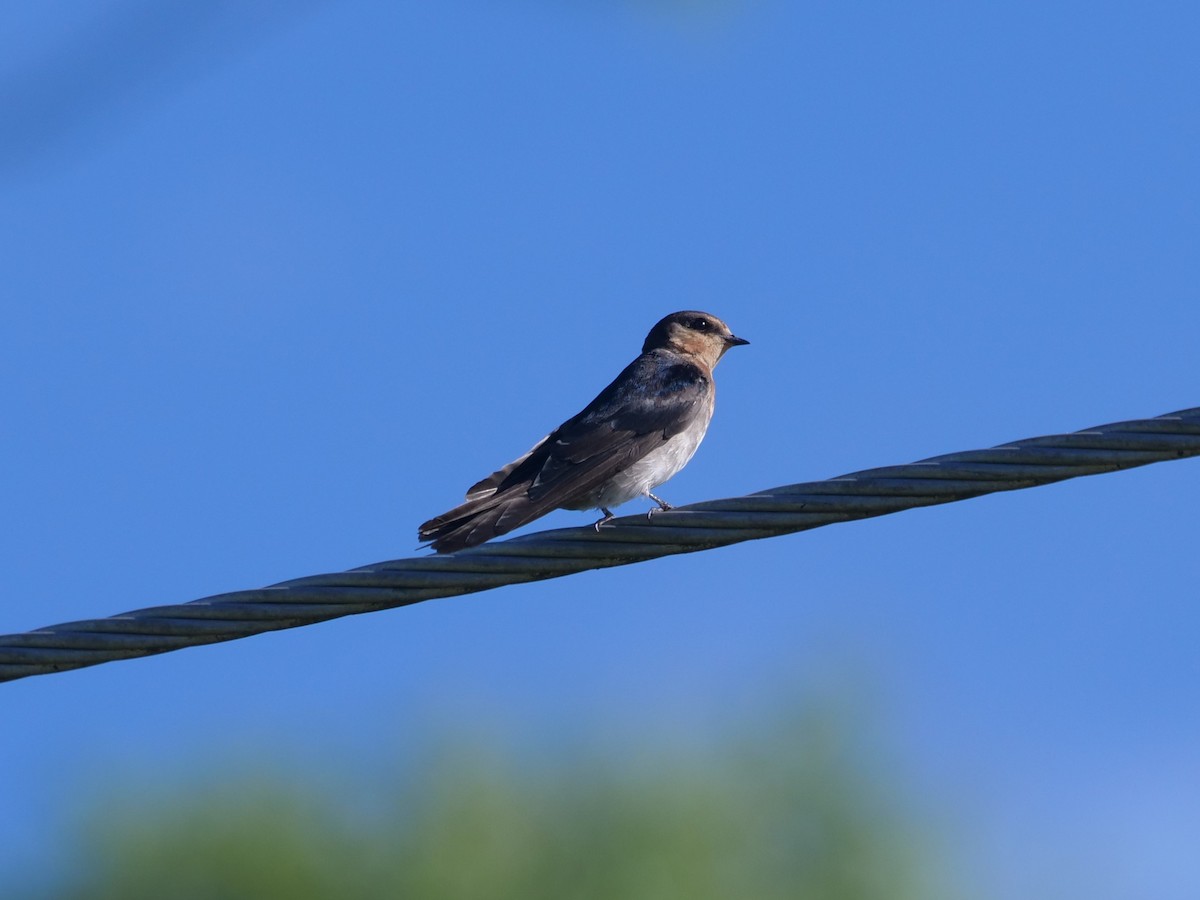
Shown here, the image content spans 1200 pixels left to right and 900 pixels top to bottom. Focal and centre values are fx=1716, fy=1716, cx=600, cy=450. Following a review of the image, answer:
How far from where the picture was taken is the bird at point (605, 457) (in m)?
7.03

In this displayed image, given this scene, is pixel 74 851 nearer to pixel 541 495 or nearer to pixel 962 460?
pixel 541 495

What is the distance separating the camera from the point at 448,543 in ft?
22.4

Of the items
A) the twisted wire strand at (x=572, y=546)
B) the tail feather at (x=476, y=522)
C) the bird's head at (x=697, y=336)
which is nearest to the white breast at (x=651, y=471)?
the tail feather at (x=476, y=522)

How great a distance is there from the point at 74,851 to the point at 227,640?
25234 mm

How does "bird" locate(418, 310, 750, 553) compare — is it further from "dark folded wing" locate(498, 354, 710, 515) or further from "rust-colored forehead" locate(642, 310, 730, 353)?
"rust-colored forehead" locate(642, 310, 730, 353)

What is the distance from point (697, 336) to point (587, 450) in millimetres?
2875

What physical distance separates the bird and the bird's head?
957 millimetres

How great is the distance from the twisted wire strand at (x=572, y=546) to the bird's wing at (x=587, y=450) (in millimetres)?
1791

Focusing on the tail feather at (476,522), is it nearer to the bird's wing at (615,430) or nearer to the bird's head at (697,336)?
the bird's wing at (615,430)

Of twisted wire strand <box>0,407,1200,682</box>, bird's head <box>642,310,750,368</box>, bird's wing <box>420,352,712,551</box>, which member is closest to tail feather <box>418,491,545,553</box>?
bird's wing <box>420,352,712,551</box>

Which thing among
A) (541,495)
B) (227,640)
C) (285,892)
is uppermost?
(541,495)

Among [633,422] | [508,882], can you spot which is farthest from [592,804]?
[633,422]

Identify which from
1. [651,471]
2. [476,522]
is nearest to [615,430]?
[651,471]

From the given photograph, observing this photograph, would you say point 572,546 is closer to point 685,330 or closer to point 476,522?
point 476,522
